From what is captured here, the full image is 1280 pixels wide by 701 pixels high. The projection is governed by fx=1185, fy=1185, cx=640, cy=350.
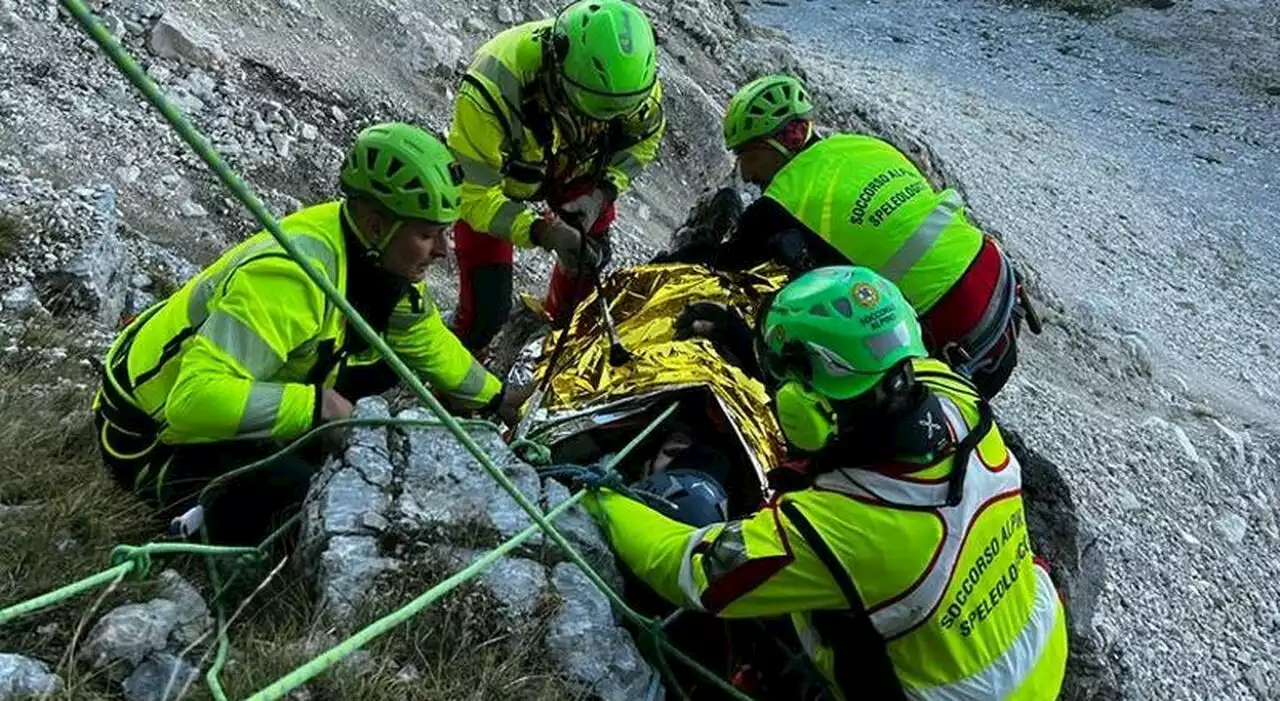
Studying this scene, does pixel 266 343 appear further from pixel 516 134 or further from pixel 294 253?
pixel 516 134

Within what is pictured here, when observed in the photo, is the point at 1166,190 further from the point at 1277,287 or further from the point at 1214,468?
the point at 1214,468

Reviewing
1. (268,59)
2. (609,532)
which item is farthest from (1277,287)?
(609,532)

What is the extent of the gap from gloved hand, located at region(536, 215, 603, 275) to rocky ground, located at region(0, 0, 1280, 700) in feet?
5.50

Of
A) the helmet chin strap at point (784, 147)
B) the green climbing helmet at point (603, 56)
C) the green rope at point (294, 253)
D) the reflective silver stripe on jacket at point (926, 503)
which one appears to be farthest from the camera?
the helmet chin strap at point (784, 147)

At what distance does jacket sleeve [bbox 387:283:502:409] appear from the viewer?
3.92m

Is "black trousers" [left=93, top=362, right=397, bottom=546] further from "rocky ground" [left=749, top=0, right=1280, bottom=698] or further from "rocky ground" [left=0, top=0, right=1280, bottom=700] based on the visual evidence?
"rocky ground" [left=749, top=0, right=1280, bottom=698]

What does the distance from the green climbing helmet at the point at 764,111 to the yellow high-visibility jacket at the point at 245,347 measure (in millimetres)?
2252

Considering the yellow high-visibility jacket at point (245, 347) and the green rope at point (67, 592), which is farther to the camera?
the yellow high-visibility jacket at point (245, 347)

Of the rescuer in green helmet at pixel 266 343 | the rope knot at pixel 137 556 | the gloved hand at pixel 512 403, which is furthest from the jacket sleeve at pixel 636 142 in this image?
the rope knot at pixel 137 556

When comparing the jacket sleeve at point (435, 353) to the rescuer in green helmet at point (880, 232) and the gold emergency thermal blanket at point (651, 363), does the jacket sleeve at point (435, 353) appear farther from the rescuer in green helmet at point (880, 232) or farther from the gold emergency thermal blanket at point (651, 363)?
the rescuer in green helmet at point (880, 232)

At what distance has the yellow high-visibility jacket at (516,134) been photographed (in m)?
4.88

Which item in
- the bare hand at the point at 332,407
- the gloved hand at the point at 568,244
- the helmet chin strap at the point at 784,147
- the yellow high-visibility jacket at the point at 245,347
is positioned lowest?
the gloved hand at the point at 568,244

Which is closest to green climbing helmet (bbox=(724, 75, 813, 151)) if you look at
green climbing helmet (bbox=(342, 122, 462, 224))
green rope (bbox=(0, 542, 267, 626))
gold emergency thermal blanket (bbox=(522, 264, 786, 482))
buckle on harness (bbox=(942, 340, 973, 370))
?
gold emergency thermal blanket (bbox=(522, 264, 786, 482))

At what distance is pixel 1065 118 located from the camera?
20.6 metres
